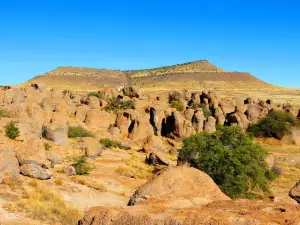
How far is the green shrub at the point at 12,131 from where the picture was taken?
28.4 meters

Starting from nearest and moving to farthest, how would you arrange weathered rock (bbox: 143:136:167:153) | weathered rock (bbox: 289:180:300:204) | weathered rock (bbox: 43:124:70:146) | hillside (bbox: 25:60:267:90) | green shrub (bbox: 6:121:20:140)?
weathered rock (bbox: 289:180:300:204) < green shrub (bbox: 6:121:20:140) < weathered rock (bbox: 43:124:70:146) < weathered rock (bbox: 143:136:167:153) < hillside (bbox: 25:60:267:90)

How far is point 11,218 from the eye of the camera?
15.2 meters

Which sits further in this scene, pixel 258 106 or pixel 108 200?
pixel 258 106

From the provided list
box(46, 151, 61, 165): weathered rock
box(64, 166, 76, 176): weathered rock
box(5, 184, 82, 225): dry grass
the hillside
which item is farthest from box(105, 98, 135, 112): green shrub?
the hillside

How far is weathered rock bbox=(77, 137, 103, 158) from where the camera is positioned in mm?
31367

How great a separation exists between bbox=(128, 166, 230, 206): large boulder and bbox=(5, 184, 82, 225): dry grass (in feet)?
17.1

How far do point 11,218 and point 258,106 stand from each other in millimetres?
48192

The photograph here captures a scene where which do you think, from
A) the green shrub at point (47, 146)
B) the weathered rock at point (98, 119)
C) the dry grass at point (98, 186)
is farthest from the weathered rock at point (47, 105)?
the dry grass at point (98, 186)

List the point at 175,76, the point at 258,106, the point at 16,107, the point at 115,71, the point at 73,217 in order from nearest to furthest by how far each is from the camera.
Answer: the point at 73,217 < the point at 16,107 < the point at 258,106 < the point at 175,76 < the point at 115,71

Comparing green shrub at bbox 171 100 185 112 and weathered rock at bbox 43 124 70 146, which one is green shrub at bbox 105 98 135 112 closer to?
green shrub at bbox 171 100 185 112

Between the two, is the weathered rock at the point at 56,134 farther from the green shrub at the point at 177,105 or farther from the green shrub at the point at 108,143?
the green shrub at the point at 177,105

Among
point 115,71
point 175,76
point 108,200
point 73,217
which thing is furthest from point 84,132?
point 115,71

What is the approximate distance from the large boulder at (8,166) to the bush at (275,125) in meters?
36.5

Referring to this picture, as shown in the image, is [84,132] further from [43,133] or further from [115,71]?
[115,71]
